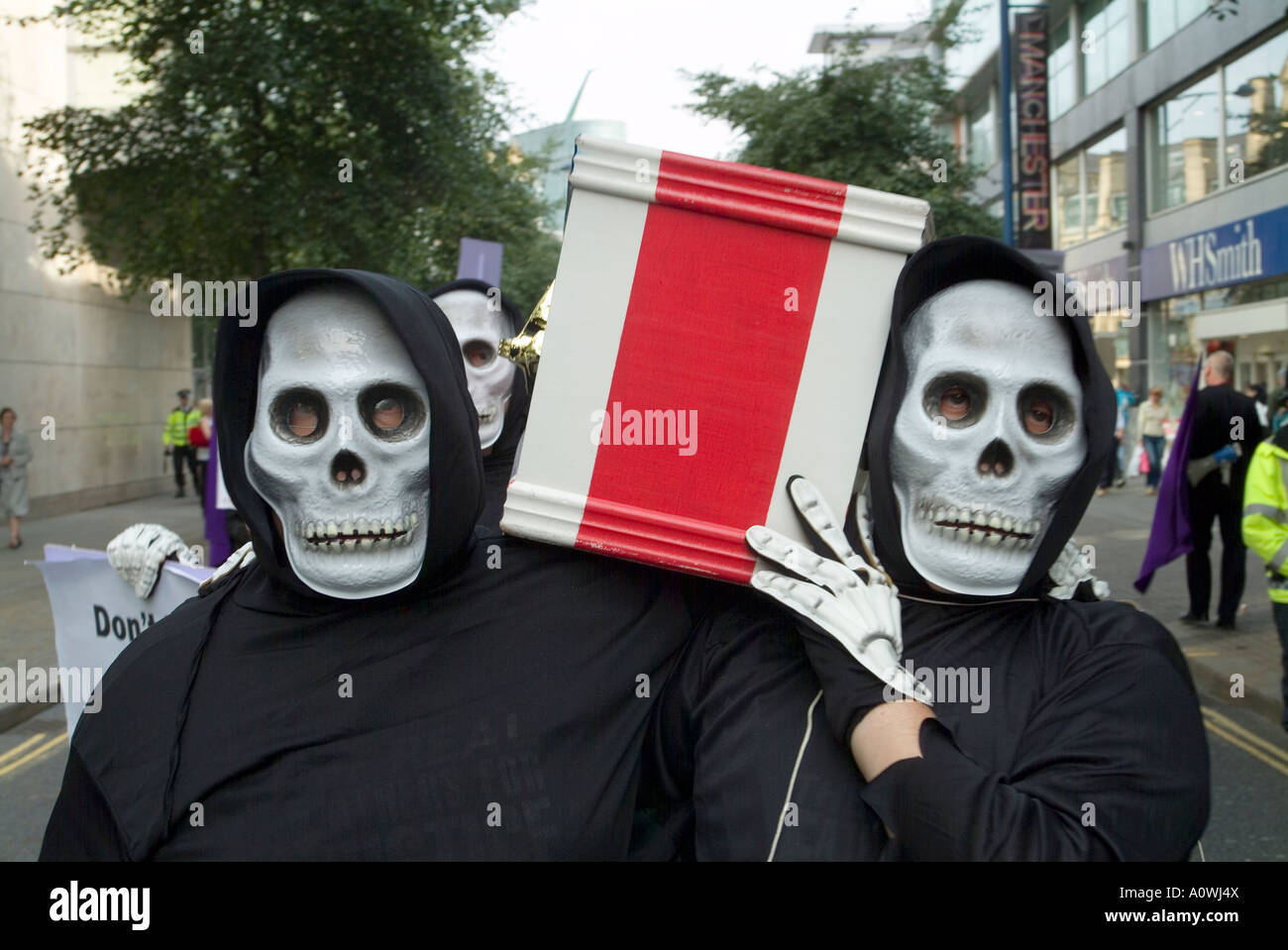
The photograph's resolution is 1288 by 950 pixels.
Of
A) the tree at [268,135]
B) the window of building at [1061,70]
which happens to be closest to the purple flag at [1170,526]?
the tree at [268,135]

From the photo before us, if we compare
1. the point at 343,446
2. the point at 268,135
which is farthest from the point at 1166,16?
the point at 343,446

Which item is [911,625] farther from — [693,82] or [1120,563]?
[693,82]

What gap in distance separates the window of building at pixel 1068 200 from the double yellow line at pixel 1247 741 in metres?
19.0

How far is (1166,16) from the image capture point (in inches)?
731

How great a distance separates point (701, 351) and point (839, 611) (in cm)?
50

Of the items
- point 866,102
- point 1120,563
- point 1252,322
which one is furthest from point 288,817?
point 1252,322

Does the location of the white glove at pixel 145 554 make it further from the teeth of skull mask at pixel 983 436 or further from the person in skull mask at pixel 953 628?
the teeth of skull mask at pixel 983 436

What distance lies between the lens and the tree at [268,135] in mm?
12281

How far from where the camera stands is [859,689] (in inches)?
72.7

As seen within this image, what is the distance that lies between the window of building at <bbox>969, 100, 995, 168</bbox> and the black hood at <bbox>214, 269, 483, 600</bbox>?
27.5 meters

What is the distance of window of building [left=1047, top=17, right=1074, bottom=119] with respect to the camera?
2311 cm

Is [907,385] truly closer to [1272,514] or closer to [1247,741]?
[1272,514]

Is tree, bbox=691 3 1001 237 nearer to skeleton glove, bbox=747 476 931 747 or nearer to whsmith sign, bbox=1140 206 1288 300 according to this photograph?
whsmith sign, bbox=1140 206 1288 300
